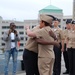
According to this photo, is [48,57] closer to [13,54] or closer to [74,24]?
[74,24]

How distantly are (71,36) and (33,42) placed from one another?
2.24 metres

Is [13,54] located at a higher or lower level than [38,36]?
lower

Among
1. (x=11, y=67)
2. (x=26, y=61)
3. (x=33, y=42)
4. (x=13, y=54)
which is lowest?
(x=11, y=67)

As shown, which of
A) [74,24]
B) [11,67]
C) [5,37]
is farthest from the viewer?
[11,67]

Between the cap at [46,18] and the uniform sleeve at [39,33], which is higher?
the cap at [46,18]

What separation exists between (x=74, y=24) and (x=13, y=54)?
192 centimetres

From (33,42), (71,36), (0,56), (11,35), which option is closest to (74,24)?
(71,36)

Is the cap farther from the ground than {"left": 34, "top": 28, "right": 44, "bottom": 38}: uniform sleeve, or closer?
farther from the ground

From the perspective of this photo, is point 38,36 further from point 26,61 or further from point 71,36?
point 71,36

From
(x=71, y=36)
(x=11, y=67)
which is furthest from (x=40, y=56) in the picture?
(x=11, y=67)

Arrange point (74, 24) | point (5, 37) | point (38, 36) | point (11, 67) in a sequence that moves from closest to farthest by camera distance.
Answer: point (38, 36) → point (74, 24) → point (5, 37) → point (11, 67)

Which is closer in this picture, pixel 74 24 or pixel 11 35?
pixel 74 24

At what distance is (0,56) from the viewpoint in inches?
381

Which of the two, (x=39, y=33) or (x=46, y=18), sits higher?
(x=46, y=18)
